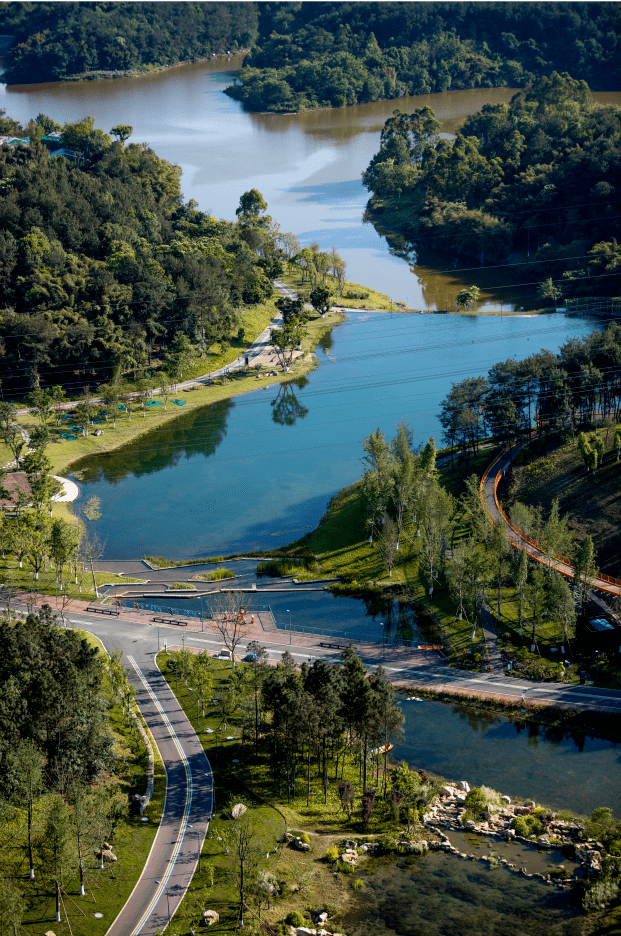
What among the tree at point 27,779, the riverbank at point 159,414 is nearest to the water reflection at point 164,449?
the riverbank at point 159,414

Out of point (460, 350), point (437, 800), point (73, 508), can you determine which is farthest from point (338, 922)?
point (460, 350)

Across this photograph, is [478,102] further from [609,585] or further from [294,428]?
[609,585]

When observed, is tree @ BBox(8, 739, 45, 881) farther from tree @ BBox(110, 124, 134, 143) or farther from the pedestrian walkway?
tree @ BBox(110, 124, 134, 143)

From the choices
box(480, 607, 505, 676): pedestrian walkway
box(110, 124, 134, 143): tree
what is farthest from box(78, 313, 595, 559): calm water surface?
box(110, 124, 134, 143): tree

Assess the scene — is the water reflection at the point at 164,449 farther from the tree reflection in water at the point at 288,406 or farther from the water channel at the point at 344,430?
the tree reflection in water at the point at 288,406

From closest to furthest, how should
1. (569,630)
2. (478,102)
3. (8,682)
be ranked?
(8,682) → (569,630) → (478,102)
